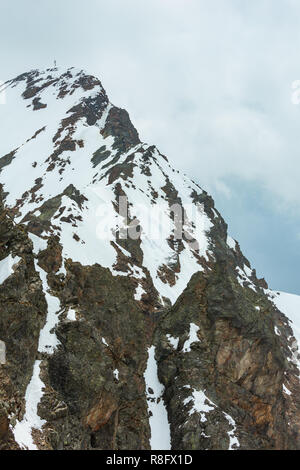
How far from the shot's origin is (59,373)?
2425 centimetres

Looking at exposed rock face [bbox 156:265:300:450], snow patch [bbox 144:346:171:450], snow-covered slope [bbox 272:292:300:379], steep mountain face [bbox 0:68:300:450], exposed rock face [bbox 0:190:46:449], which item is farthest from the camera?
snow-covered slope [bbox 272:292:300:379]

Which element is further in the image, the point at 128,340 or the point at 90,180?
the point at 90,180

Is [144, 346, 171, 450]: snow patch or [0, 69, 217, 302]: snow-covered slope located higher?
[0, 69, 217, 302]: snow-covered slope

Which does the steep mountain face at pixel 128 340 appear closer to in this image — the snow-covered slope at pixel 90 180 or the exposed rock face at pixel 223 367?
the exposed rock face at pixel 223 367

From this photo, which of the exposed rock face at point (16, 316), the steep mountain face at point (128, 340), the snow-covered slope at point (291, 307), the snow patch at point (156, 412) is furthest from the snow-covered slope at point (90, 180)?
the snow-covered slope at point (291, 307)

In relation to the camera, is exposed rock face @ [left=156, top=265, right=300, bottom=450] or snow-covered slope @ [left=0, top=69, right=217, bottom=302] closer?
exposed rock face @ [left=156, top=265, right=300, bottom=450]

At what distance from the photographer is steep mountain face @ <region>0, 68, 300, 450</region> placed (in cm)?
2317

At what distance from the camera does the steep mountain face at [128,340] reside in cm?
2317

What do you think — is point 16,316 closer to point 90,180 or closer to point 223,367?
point 223,367

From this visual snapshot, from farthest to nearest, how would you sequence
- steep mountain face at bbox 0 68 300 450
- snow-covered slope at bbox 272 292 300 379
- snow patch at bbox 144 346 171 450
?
snow-covered slope at bbox 272 292 300 379, snow patch at bbox 144 346 171 450, steep mountain face at bbox 0 68 300 450

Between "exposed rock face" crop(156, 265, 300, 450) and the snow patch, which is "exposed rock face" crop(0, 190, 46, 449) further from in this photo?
"exposed rock face" crop(156, 265, 300, 450)

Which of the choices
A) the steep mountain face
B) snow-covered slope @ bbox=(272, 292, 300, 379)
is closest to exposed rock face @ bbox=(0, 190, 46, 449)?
the steep mountain face

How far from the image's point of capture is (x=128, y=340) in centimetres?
3550

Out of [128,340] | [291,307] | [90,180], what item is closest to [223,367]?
[128,340]
